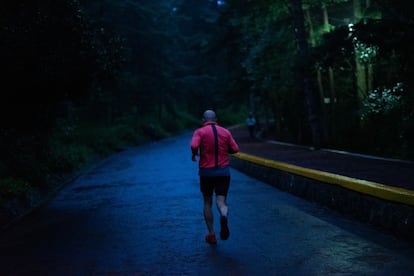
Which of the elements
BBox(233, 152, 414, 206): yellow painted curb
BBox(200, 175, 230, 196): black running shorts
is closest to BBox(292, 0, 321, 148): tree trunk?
BBox(233, 152, 414, 206): yellow painted curb

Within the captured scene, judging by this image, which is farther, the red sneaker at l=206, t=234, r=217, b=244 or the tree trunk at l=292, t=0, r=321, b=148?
the tree trunk at l=292, t=0, r=321, b=148

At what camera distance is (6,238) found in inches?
387

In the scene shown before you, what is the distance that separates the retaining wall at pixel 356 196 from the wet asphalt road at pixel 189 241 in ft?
0.77

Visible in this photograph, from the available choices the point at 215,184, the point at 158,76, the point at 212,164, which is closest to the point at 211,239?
the point at 215,184

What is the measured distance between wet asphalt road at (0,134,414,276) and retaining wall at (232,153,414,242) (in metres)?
0.24

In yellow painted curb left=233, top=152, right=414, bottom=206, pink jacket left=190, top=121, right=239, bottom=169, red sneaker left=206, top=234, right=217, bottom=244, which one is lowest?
red sneaker left=206, top=234, right=217, bottom=244

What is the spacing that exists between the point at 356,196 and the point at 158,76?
40047mm

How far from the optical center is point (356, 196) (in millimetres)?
10094

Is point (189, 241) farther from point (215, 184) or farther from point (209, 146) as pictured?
point (209, 146)

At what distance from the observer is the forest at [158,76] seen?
11539 mm

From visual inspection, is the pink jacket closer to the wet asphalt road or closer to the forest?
the wet asphalt road

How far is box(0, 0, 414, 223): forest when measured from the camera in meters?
11.5

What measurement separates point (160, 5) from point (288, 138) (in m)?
21.3

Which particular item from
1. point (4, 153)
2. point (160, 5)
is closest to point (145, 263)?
point (4, 153)
